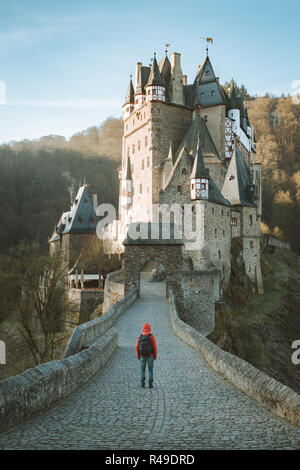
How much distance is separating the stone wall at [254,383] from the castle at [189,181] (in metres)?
11.9

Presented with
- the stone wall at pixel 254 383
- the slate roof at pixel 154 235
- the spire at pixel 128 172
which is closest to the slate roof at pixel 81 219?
the spire at pixel 128 172

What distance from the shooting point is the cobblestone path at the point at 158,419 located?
15.6 feet

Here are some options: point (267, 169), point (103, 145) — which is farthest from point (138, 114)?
point (103, 145)

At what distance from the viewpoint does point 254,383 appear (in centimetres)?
701

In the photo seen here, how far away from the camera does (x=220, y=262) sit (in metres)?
34.3

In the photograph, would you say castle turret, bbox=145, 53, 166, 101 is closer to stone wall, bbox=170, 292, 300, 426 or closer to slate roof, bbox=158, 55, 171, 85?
slate roof, bbox=158, 55, 171, 85

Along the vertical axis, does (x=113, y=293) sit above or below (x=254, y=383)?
below

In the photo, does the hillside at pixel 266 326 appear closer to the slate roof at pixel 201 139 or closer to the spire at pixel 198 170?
the spire at pixel 198 170

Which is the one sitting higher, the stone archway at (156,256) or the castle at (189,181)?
the castle at (189,181)

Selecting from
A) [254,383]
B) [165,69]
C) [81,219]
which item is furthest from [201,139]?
[254,383]

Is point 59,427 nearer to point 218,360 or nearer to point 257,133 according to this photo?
point 218,360

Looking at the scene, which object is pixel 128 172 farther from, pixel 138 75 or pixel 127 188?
pixel 138 75

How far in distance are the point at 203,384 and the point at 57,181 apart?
71649 millimetres

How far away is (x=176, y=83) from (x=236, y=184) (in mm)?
14409
